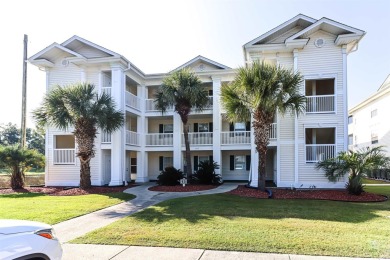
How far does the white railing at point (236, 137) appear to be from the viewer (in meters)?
20.0

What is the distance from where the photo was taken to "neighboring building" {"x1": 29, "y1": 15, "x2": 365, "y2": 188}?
16.5 metres

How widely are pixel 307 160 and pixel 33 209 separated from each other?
47.0ft

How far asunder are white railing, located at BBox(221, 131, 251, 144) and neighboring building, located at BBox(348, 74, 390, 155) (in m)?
11.6

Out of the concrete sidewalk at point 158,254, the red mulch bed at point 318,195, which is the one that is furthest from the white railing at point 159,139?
the concrete sidewalk at point 158,254

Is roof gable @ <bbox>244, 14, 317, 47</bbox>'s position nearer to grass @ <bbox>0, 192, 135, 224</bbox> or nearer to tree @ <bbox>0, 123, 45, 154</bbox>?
grass @ <bbox>0, 192, 135, 224</bbox>

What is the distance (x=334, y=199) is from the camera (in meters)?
12.7

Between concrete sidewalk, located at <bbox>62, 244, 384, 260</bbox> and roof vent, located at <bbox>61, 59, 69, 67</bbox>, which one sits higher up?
roof vent, located at <bbox>61, 59, 69, 67</bbox>

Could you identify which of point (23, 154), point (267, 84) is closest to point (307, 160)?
point (267, 84)

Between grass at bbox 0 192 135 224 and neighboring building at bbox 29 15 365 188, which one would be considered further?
neighboring building at bbox 29 15 365 188

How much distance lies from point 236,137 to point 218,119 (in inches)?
73.4

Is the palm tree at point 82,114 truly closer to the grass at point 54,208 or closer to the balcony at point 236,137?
the grass at point 54,208

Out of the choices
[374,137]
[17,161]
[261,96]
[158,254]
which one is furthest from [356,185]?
[17,161]

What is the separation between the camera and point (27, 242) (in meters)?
3.45

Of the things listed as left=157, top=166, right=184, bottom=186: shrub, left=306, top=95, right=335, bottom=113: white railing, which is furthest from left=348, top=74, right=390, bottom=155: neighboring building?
left=157, top=166, right=184, bottom=186: shrub
